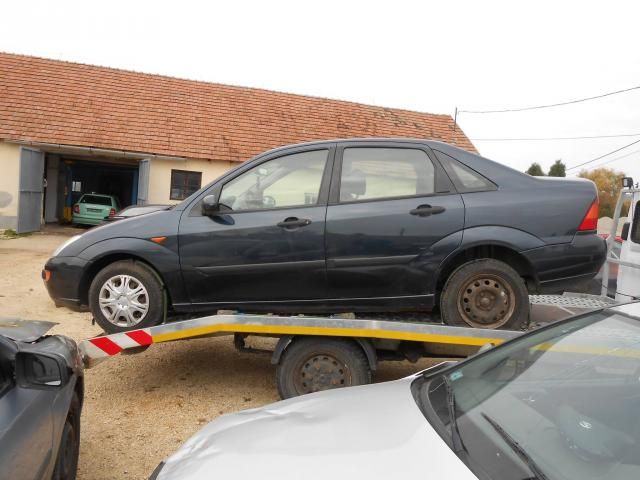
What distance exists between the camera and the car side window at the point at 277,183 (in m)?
4.14

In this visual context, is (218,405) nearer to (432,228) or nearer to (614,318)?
(432,228)

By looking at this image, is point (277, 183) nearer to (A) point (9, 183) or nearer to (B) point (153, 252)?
(B) point (153, 252)

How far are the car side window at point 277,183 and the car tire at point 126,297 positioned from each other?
0.88m

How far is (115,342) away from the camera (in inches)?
152

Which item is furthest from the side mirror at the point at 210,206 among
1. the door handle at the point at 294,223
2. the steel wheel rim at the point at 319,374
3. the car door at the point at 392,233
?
the steel wheel rim at the point at 319,374

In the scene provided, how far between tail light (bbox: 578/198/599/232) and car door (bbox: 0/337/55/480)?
3.71 m

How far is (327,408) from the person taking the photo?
2189mm

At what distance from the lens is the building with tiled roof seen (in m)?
15.3

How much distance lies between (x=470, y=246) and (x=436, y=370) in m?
1.59

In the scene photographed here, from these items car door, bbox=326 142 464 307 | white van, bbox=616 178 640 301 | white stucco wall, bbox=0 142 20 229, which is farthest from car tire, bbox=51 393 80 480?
white stucco wall, bbox=0 142 20 229

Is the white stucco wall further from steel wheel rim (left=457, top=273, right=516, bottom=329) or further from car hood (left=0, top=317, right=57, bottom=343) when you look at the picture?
steel wheel rim (left=457, top=273, right=516, bottom=329)

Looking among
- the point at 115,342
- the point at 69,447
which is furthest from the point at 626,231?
the point at 69,447

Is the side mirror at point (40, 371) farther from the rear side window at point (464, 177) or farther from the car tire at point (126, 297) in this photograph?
the rear side window at point (464, 177)

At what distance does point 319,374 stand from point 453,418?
2170mm
